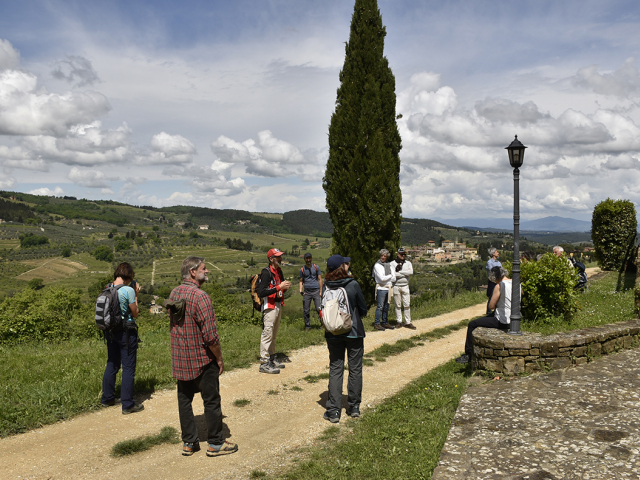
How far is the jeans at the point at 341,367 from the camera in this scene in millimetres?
5520

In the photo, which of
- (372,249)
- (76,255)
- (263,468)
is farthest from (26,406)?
(76,255)

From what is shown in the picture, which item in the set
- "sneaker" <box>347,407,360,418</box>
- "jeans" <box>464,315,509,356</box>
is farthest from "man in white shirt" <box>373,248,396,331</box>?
"sneaker" <box>347,407,360,418</box>

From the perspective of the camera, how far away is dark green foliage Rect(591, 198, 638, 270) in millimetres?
19062

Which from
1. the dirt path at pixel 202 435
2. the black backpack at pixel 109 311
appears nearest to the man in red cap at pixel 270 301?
the dirt path at pixel 202 435

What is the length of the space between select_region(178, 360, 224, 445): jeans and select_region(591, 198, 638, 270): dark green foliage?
2023 cm

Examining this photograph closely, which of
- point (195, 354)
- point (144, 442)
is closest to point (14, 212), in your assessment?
point (144, 442)

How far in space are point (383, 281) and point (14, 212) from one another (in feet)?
557

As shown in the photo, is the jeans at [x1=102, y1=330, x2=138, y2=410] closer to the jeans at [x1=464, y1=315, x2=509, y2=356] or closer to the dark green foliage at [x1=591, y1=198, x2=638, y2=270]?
the jeans at [x1=464, y1=315, x2=509, y2=356]

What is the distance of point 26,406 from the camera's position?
5.55m

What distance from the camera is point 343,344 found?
18.1 feet

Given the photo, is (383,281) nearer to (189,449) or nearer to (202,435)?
(202,435)

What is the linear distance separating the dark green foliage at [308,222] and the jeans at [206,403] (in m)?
156

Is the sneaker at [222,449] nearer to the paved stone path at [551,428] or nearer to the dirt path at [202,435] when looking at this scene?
the dirt path at [202,435]

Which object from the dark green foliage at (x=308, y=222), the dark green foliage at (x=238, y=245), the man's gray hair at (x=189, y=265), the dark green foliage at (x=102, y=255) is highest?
the dark green foliage at (x=308, y=222)
